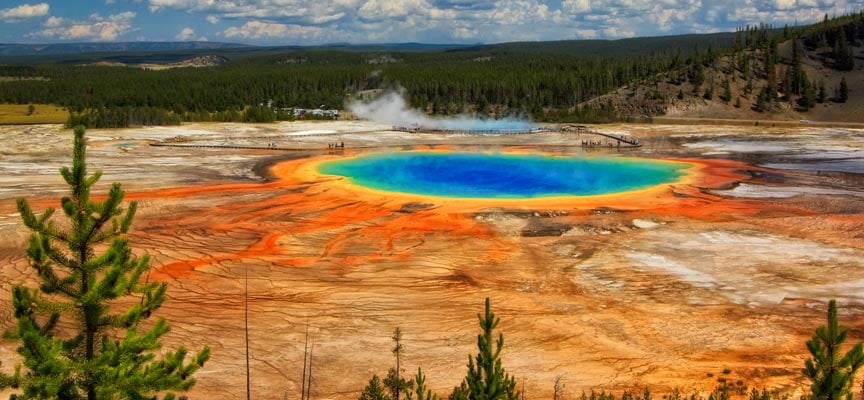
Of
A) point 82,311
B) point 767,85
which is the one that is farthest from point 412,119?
point 82,311

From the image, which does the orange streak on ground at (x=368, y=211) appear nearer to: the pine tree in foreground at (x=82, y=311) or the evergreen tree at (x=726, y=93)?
the pine tree in foreground at (x=82, y=311)

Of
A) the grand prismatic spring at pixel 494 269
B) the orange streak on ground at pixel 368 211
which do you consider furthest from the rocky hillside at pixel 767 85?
the orange streak on ground at pixel 368 211

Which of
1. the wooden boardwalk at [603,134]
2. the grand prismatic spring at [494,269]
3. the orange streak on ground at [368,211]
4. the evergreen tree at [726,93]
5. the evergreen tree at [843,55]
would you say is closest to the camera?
the grand prismatic spring at [494,269]

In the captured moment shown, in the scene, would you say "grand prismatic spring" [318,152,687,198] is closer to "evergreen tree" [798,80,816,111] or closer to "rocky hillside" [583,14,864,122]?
"rocky hillside" [583,14,864,122]

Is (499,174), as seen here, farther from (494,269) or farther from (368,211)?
(494,269)

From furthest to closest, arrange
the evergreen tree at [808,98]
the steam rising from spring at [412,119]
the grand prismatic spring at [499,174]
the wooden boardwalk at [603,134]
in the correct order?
1. the evergreen tree at [808,98]
2. the steam rising from spring at [412,119]
3. the wooden boardwalk at [603,134]
4. the grand prismatic spring at [499,174]

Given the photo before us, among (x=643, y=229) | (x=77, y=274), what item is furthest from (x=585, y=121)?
(x=77, y=274)

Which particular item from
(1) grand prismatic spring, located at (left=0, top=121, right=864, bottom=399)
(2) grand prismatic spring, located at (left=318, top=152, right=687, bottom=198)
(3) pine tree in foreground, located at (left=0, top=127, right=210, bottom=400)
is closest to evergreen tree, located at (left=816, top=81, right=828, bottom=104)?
(1) grand prismatic spring, located at (left=0, top=121, right=864, bottom=399)
